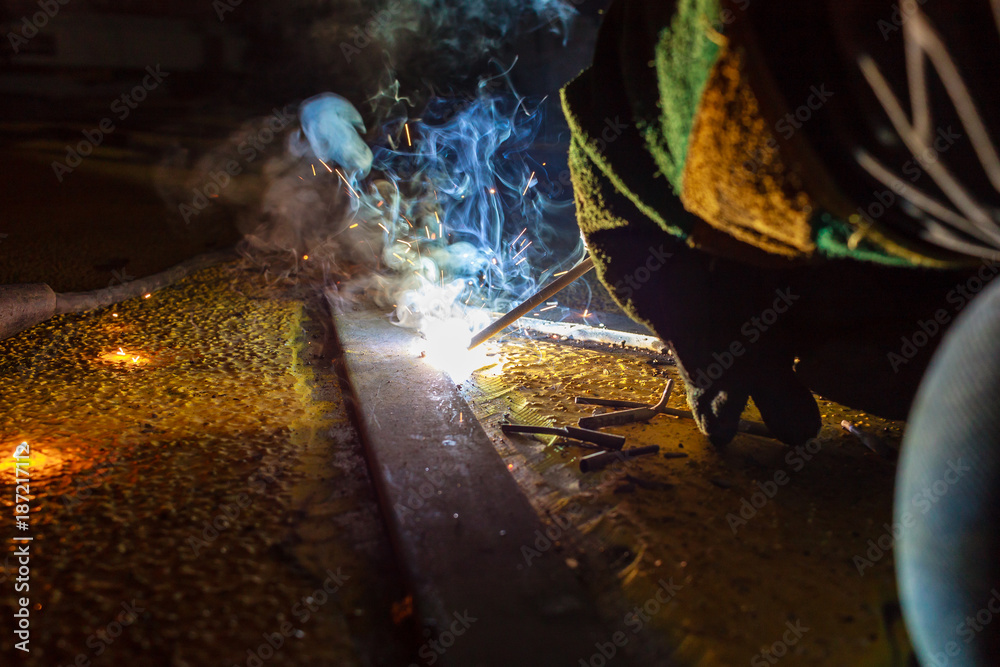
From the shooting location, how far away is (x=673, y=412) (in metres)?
3.57

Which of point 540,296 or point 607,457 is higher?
point 540,296

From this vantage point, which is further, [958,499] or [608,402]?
[608,402]

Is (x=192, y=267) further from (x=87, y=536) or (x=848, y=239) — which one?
(x=848, y=239)

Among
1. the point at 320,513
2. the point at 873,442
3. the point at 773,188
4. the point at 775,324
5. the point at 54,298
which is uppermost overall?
the point at 773,188

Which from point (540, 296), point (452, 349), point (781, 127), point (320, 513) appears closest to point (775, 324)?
point (781, 127)

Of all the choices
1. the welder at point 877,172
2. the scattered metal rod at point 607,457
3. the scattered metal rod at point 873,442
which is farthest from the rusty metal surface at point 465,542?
the scattered metal rod at point 873,442

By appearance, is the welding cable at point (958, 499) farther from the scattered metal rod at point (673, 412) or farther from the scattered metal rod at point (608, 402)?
the scattered metal rod at point (608, 402)

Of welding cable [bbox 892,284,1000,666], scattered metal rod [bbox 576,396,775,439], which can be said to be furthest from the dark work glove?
welding cable [bbox 892,284,1000,666]

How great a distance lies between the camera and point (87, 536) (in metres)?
2.27

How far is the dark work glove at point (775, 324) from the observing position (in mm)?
2518

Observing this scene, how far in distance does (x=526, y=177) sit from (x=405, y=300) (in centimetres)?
462

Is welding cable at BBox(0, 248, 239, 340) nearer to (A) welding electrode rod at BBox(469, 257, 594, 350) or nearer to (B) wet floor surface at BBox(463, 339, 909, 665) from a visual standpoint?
(A) welding electrode rod at BBox(469, 257, 594, 350)

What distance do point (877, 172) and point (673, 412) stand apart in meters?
2.19

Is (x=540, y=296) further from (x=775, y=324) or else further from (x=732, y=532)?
(x=732, y=532)
